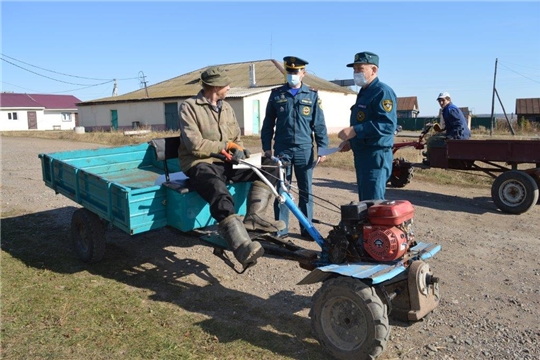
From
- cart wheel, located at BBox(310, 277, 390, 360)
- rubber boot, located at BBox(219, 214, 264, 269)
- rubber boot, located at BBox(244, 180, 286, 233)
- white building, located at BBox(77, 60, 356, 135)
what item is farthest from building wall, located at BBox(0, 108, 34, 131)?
cart wheel, located at BBox(310, 277, 390, 360)

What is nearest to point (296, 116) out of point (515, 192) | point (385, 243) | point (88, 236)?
point (385, 243)

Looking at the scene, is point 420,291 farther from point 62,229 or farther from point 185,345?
point 62,229

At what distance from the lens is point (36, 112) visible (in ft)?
178

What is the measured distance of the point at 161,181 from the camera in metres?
5.06

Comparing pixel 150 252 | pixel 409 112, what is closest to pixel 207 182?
pixel 150 252

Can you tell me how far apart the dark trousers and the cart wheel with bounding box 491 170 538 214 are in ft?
16.5

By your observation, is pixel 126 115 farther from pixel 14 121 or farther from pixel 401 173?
pixel 401 173

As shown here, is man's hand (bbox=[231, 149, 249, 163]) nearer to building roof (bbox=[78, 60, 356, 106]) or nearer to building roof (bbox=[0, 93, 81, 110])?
building roof (bbox=[78, 60, 356, 106])

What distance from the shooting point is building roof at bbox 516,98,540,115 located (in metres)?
50.1

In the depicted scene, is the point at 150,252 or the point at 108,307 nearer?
the point at 108,307

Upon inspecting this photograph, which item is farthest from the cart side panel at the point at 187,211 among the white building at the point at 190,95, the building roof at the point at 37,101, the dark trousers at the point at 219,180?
the building roof at the point at 37,101

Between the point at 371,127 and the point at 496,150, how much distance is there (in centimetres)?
479

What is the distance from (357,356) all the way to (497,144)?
20.5 feet

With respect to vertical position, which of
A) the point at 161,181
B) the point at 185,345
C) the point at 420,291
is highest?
the point at 161,181
